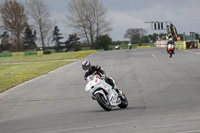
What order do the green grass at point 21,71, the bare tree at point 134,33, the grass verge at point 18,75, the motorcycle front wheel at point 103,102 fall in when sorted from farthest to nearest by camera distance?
the bare tree at point 134,33
the green grass at point 21,71
the grass verge at point 18,75
the motorcycle front wheel at point 103,102

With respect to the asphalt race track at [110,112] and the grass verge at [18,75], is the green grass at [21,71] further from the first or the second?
the asphalt race track at [110,112]

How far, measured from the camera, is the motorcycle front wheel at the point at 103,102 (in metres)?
8.75

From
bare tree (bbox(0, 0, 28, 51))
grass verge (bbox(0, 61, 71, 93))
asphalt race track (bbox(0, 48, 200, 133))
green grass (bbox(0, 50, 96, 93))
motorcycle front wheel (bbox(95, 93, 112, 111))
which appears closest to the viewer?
asphalt race track (bbox(0, 48, 200, 133))

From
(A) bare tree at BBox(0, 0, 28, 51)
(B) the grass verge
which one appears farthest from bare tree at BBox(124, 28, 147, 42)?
(B) the grass verge

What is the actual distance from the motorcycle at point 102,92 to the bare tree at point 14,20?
84.2 metres

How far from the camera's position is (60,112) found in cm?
966

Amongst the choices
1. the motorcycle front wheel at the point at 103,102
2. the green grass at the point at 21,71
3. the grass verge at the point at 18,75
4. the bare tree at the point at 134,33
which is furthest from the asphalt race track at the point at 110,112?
the bare tree at the point at 134,33

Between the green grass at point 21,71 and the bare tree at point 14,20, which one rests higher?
the bare tree at point 14,20

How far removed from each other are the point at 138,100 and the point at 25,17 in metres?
87.0

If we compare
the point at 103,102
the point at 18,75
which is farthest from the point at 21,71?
the point at 103,102

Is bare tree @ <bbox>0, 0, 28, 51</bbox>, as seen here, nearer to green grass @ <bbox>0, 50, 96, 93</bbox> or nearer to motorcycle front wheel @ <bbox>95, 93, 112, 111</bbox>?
green grass @ <bbox>0, 50, 96, 93</bbox>

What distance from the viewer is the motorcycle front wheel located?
875 centimetres

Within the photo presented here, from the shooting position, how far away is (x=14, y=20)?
301 feet

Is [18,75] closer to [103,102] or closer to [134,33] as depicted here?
[103,102]
